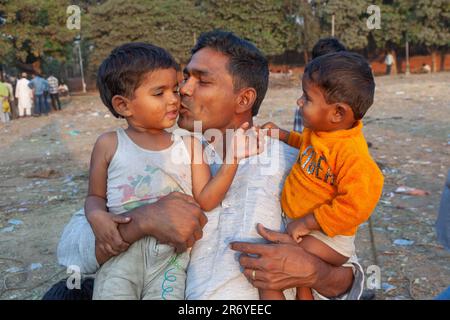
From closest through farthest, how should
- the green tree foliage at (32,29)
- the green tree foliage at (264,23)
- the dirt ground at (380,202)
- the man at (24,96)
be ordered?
the dirt ground at (380,202), the man at (24,96), the green tree foliage at (32,29), the green tree foliage at (264,23)

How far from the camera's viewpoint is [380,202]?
5.34 metres

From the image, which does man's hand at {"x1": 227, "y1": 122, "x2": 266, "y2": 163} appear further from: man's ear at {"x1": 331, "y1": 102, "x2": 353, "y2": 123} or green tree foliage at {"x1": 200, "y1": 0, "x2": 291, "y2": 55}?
green tree foliage at {"x1": 200, "y1": 0, "x2": 291, "y2": 55}

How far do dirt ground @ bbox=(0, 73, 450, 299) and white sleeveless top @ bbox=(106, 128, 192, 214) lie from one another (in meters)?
2.24

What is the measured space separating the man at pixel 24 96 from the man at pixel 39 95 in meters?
0.31

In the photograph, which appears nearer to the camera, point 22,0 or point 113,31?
point 22,0

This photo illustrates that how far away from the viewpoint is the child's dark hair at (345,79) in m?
1.78

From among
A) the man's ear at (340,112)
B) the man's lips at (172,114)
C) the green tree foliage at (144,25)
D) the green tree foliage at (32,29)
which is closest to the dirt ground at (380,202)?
the man's ear at (340,112)

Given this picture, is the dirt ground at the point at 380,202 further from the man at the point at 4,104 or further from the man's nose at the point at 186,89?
the man's nose at the point at 186,89

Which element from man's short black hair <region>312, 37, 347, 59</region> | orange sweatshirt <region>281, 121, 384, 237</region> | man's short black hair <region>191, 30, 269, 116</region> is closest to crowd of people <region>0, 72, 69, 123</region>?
man's short black hair <region>312, 37, 347, 59</region>

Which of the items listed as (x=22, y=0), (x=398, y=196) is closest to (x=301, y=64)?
(x=22, y=0)

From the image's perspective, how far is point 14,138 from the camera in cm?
1167

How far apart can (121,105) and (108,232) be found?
0.57 meters

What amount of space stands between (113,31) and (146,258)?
25850mm
